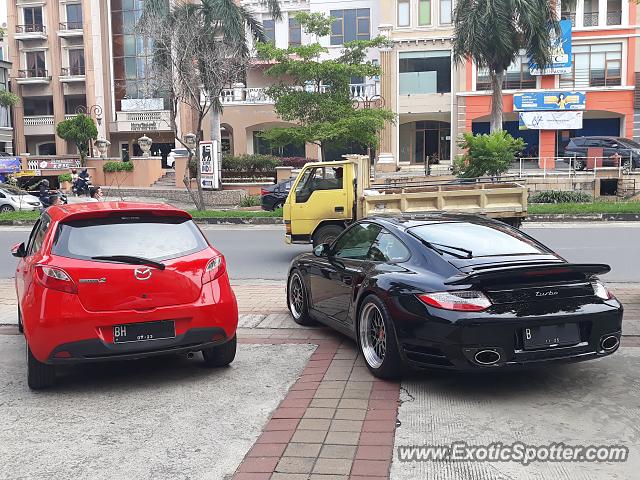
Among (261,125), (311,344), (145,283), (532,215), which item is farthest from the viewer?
(261,125)

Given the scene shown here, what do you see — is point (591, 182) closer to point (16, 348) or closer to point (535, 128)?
point (535, 128)

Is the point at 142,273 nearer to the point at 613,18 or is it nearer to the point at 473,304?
the point at 473,304

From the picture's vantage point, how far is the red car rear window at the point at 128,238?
5.72 metres

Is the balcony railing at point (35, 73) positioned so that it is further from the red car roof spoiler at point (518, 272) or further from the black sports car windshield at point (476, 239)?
the red car roof spoiler at point (518, 272)

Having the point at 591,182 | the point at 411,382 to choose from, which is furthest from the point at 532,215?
the point at 411,382

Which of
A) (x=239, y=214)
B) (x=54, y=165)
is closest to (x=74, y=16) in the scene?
(x=54, y=165)

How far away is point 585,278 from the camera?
543 centimetres

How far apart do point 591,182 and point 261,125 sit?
893 inches

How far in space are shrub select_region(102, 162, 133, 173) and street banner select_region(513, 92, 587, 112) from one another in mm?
22475

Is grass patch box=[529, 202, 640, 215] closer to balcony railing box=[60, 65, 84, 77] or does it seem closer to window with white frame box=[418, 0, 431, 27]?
window with white frame box=[418, 0, 431, 27]

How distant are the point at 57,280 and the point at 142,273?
0.64 meters

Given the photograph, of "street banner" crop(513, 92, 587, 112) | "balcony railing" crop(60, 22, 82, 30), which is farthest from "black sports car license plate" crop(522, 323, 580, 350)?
"balcony railing" crop(60, 22, 82, 30)

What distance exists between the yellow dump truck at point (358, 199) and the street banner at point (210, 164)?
16.4 m

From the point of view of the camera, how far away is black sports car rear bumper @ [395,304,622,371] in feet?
16.5
